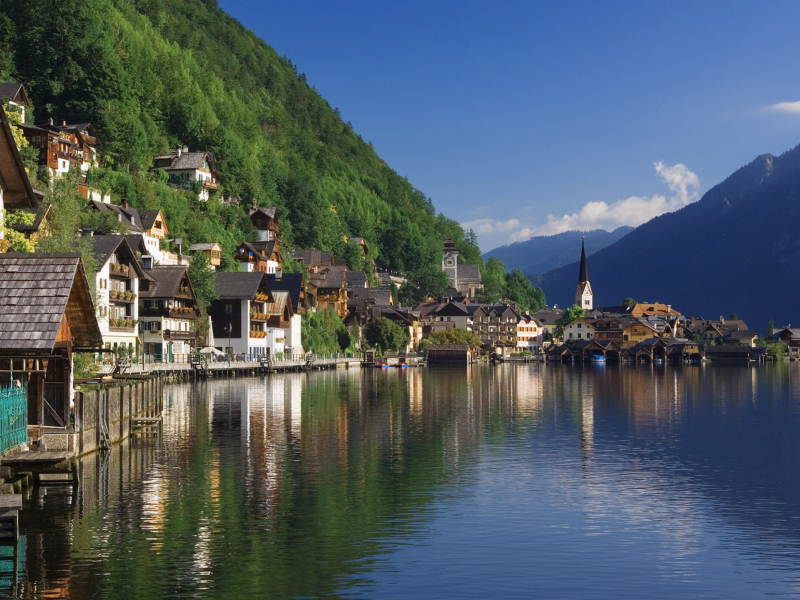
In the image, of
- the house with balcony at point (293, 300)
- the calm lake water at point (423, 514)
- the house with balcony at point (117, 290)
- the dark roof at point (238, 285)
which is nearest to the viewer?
the calm lake water at point (423, 514)

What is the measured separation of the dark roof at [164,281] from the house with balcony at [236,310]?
1900 cm

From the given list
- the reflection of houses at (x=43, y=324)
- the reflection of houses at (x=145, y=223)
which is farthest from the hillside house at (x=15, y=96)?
the reflection of houses at (x=43, y=324)

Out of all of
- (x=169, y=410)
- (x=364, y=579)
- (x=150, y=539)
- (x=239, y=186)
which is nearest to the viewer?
(x=364, y=579)

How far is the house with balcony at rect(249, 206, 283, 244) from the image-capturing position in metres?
168

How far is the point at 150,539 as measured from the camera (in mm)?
26156

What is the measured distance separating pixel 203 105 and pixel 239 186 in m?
18.3

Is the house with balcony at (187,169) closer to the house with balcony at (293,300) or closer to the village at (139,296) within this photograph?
the village at (139,296)

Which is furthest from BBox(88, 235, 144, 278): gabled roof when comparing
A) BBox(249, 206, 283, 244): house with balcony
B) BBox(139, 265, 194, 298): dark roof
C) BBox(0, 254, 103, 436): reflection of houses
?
BBox(249, 206, 283, 244): house with balcony

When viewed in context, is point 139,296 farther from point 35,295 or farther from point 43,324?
point 43,324

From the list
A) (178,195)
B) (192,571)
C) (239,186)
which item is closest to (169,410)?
(192,571)

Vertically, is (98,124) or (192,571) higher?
(98,124)

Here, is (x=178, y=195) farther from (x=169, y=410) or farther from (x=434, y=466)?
(x=434, y=466)

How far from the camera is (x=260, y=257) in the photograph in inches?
5979

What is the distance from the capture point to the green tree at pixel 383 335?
177000mm
